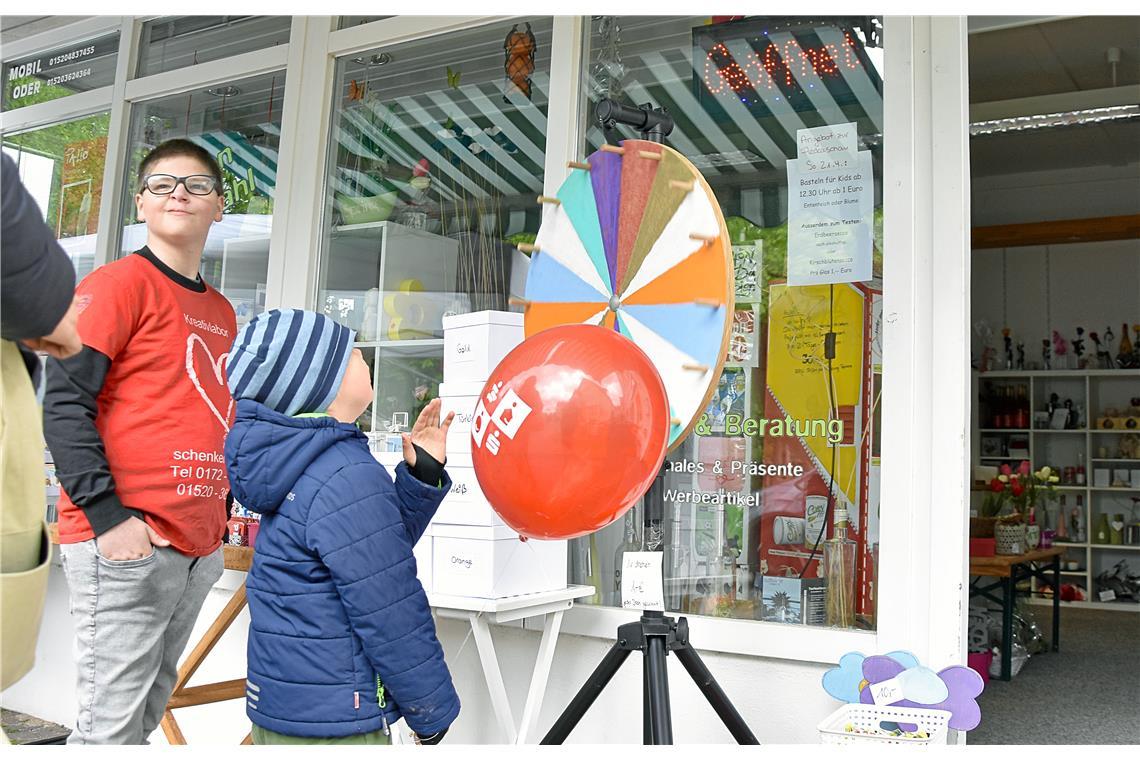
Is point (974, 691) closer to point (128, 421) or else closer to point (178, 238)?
point (128, 421)

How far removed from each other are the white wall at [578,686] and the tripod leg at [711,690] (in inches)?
15.3

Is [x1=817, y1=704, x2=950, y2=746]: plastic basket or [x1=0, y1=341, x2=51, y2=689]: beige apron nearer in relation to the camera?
[x1=0, y1=341, x2=51, y2=689]: beige apron

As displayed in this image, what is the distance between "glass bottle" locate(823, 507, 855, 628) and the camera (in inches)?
91.8

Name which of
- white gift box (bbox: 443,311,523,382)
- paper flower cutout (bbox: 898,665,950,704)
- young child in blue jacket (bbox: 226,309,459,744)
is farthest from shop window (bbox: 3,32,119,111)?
paper flower cutout (bbox: 898,665,950,704)

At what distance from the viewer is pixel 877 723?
1936mm

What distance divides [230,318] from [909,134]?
5.69 feet

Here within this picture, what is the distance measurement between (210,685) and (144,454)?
923 mm

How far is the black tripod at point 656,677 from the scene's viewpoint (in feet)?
5.93

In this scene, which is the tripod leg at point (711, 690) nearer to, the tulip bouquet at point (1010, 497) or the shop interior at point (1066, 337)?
the tulip bouquet at point (1010, 497)

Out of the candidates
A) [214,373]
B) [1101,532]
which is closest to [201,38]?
[214,373]

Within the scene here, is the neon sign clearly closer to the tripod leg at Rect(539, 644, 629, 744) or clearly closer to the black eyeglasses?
the black eyeglasses

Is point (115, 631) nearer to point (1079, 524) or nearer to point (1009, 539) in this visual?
point (1009, 539)

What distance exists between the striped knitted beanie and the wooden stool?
1.09 m

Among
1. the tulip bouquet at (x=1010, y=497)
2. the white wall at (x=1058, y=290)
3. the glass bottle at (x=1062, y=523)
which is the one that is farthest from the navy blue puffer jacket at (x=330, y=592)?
the white wall at (x=1058, y=290)
